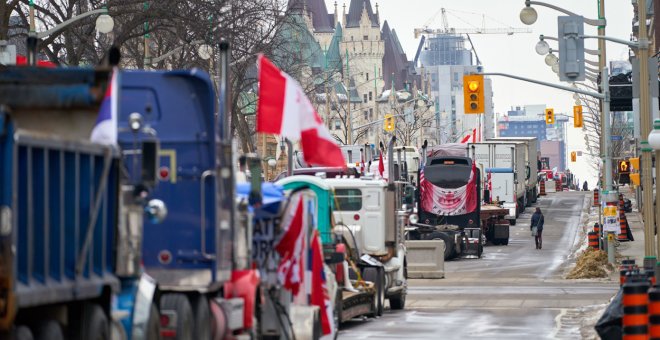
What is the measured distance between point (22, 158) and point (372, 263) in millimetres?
17727

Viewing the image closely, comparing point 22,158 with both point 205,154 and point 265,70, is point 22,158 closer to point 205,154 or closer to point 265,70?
point 205,154

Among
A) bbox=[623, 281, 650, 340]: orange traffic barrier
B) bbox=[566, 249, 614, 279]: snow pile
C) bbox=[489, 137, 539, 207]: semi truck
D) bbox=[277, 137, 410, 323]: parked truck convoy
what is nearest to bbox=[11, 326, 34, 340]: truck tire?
bbox=[623, 281, 650, 340]: orange traffic barrier

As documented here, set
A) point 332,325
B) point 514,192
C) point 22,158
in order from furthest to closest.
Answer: point 514,192 → point 332,325 → point 22,158

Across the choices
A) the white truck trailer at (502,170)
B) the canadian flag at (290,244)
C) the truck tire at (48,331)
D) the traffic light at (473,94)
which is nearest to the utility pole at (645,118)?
the traffic light at (473,94)

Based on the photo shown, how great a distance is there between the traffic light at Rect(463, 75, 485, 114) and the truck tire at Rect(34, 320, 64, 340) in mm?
33038

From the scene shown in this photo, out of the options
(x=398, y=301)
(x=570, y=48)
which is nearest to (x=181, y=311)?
(x=398, y=301)

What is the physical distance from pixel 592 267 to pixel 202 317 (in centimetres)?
2916

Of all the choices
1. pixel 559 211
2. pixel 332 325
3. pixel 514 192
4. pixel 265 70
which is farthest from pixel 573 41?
pixel 559 211

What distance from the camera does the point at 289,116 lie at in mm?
17312

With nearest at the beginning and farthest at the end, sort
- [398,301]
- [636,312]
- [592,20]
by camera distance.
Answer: [636,312]
[398,301]
[592,20]

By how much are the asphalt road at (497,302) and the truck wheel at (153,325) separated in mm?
10276

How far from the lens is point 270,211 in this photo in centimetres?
1805

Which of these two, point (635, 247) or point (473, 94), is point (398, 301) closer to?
point (473, 94)

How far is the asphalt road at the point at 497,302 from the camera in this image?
81.6ft
